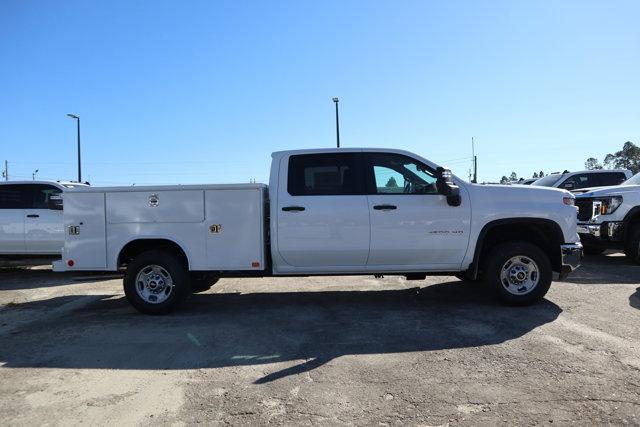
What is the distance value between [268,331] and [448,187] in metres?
2.81

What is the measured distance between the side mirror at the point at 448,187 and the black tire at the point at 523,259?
0.92 m

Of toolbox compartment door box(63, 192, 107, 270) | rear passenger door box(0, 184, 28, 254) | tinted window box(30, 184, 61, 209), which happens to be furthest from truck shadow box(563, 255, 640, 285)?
rear passenger door box(0, 184, 28, 254)

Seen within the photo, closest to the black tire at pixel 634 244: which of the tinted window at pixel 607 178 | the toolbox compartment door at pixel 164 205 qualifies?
the tinted window at pixel 607 178

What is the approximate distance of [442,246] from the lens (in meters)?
6.37

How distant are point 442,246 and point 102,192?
4478mm

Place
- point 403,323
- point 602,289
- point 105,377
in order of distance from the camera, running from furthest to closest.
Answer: point 602,289 → point 403,323 → point 105,377

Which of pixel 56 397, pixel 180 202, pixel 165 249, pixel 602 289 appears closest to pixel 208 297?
pixel 165 249

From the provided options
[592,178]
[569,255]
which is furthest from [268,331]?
[592,178]

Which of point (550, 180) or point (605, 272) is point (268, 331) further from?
point (550, 180)

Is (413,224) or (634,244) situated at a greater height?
(413,224)

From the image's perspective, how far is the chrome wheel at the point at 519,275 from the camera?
6.46 m

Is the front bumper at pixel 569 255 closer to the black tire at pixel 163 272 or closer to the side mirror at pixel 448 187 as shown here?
the side mirror at pixel 448 187

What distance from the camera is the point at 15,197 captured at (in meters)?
10.0

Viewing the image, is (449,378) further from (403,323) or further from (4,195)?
(4,195)
